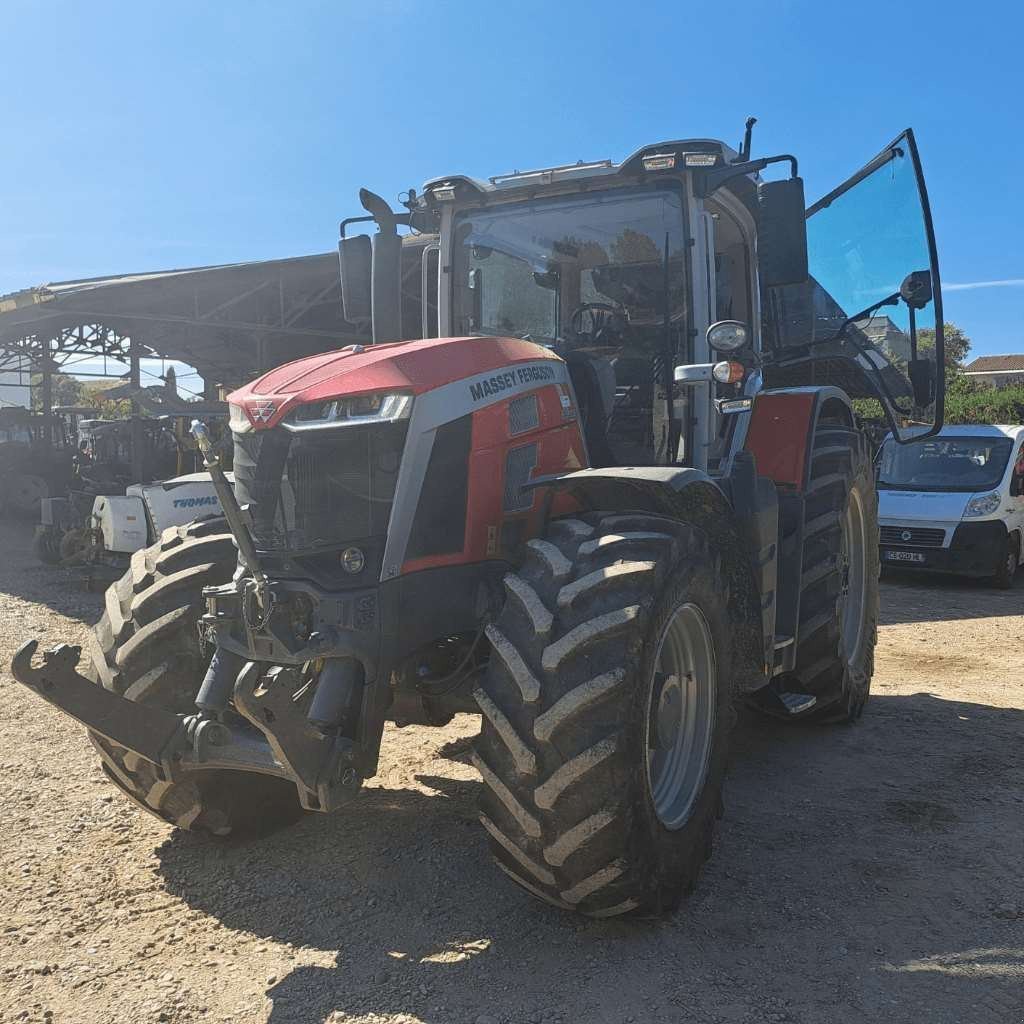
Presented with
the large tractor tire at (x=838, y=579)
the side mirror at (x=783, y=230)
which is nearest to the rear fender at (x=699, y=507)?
the large tractor tire at (x=838, y=579)

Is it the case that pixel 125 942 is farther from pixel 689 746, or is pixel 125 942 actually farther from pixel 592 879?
pixel 689 746

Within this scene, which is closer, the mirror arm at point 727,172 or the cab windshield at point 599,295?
the mirror arm at point 727,172

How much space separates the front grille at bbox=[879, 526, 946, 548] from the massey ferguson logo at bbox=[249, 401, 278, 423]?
8.93 meters

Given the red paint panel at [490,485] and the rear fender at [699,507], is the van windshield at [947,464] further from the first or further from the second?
the red paint panel at [490,485]

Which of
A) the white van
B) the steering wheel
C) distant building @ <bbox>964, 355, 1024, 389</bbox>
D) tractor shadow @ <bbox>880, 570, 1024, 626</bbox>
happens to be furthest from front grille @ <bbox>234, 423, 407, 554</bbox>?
distant building @ <bbox>964, 355, 1024, 389</bbox>

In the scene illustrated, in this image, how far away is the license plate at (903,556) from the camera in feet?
34.2

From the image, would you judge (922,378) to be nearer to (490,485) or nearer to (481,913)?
(490,485)

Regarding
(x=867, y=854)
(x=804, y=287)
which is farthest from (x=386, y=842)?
(x=804, y=287)

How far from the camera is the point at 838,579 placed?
478cm

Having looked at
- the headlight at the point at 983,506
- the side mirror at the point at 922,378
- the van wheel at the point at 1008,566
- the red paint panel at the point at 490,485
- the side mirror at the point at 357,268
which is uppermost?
the side mirror at the point at 357,268

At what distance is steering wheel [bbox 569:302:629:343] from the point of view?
4289mm

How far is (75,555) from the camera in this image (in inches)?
439

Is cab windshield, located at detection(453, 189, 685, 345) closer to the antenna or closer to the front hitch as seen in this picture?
the antenna

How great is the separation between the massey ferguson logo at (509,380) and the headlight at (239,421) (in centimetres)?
71
